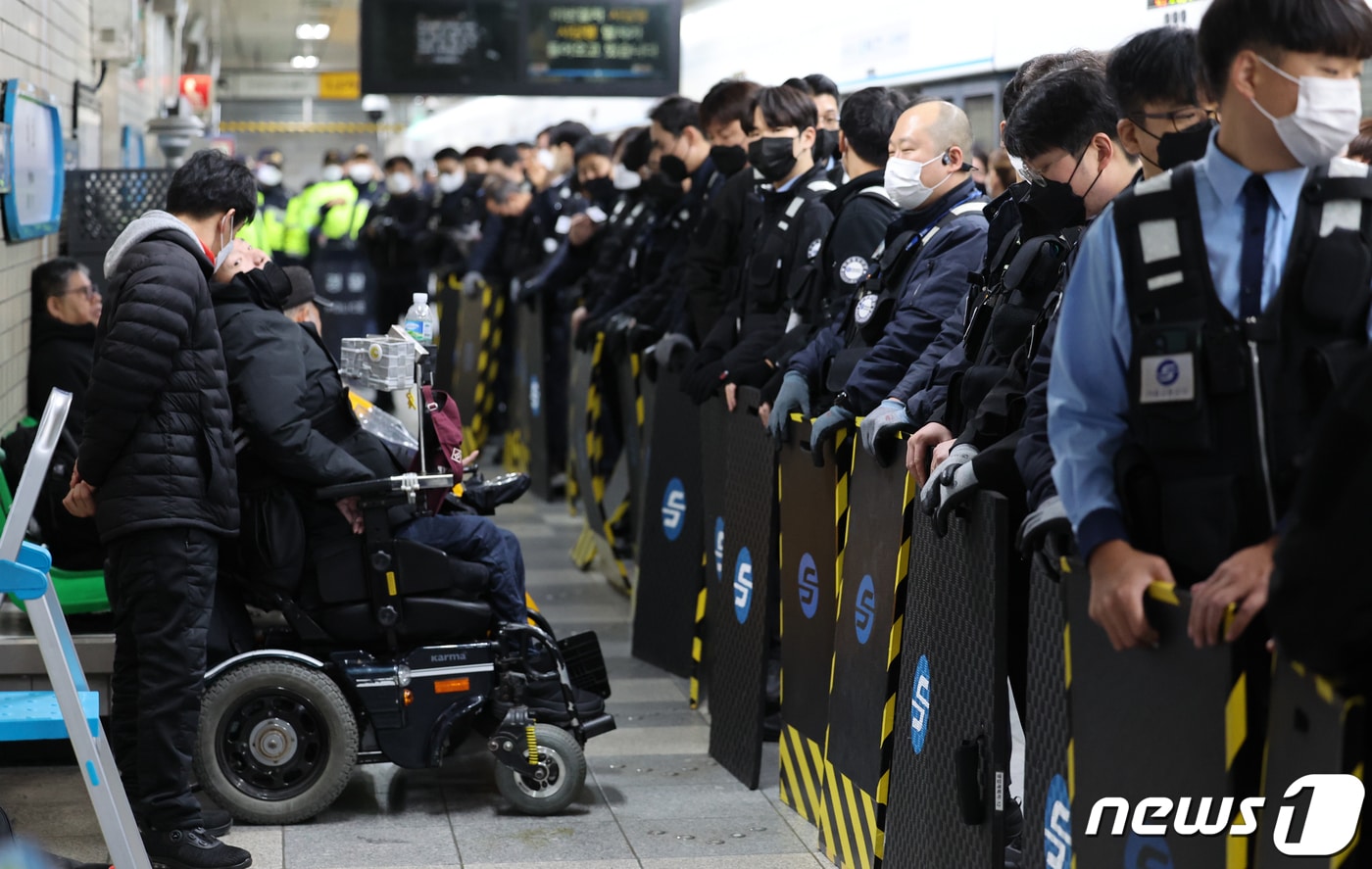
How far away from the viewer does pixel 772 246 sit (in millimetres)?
5137

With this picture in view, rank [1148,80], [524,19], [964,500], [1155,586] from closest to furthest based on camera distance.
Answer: [1155,586] → [1148,80] → [964,500] → [524,19]

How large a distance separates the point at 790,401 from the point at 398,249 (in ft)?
31.0

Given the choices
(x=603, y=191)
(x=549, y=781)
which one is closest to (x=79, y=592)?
(x=549, y=781)

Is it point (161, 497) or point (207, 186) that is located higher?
point (207, 186)

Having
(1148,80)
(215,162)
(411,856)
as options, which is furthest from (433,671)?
(1148,80)

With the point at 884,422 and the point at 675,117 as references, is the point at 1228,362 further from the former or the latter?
the point at 675,117

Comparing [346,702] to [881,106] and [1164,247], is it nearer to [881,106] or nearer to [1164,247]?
[881,106]

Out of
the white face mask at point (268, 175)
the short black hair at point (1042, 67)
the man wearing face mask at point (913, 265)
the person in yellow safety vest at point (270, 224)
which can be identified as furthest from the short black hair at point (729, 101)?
the white face mask at point (268, 175)

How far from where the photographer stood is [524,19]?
1103 centimetres

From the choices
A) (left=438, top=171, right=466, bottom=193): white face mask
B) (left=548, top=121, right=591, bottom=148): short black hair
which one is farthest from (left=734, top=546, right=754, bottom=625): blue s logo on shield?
(left=438, top=171, right=466, bottom=193): white face mask

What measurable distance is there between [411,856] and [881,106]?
245 centimetres

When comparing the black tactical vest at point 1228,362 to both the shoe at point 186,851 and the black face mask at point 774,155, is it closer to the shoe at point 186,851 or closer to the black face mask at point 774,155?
the shoe at point 186,851

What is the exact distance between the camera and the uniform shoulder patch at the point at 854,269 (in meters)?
4.53

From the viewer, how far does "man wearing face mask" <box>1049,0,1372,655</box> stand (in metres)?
2.07
